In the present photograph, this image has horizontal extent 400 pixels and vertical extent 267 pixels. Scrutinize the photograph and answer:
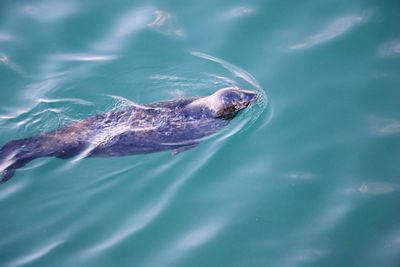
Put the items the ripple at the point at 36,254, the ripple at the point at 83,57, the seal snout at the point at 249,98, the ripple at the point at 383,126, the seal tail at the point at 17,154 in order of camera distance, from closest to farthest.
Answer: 1. the ripple at the point at 36,254
2. the ripple at the point at 383,126
3. the seal tail at the point at 17,154
4. the seal snout at the point at 249,98
5. the ripple at the point at 83,57

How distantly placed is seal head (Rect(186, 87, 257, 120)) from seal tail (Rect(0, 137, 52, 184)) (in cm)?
248

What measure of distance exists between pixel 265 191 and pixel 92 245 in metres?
2.36

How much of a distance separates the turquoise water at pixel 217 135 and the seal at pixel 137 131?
8.1 inches

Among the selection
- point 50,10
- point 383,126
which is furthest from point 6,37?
point 383,126

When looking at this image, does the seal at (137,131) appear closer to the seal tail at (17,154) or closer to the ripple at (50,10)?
the seal tail at (17,154)

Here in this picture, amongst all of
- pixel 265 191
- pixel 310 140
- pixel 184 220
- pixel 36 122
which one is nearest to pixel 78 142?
pixel 36 122

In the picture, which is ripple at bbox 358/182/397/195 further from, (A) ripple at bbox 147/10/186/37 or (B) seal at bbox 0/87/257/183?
(A) ripple at bbox 147/10/186/37

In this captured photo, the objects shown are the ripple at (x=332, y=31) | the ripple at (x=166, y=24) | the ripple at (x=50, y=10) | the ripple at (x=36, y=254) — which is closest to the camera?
the ripple at (x=36, y=254)

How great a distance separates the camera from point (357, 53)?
23.5ft

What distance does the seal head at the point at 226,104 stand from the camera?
688 centimetres

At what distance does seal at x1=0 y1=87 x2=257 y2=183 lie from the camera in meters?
6.33

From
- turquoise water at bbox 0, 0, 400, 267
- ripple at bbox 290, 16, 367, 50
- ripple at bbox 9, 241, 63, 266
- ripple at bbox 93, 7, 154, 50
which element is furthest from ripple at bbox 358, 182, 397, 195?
ripple at bbox 93, 7, 154, 50

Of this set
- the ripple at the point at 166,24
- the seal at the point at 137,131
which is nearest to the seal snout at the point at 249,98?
the seal at the point at 137,131

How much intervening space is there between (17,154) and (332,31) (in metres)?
5.85
